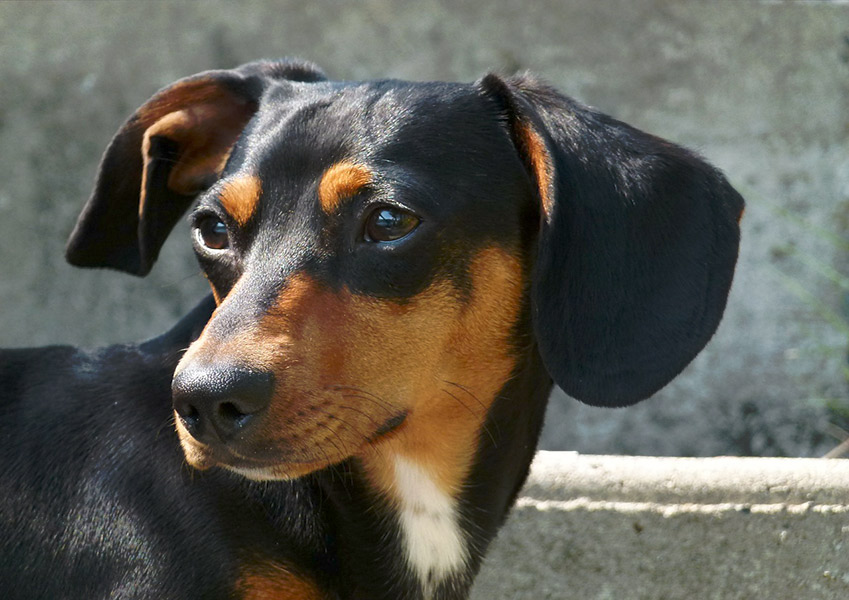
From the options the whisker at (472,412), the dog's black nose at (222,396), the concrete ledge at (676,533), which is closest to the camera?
the dog's black nose at (222,396)

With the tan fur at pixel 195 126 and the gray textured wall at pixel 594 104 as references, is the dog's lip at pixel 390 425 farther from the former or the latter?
the gray textured wall at pixel 594 104

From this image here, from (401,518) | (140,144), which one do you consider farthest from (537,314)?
A: (140,144)

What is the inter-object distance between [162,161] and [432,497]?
124 centimetres

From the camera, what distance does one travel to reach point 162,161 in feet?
10.4

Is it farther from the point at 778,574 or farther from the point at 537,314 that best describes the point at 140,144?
the point at 778,574

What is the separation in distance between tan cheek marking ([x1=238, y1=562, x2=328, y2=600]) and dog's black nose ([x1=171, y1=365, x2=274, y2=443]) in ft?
1.41

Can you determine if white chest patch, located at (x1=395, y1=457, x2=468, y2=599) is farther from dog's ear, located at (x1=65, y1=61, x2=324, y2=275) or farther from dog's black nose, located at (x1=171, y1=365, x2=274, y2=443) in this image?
dog's ear, located at (x1=65, y1=61, x2=324, y2=275)

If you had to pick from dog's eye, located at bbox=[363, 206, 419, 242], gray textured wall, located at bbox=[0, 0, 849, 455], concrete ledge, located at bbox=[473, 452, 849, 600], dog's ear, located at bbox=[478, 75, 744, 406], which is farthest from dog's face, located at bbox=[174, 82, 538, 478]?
gray textured wall, located at bbox=[0, 0, 849, 455]

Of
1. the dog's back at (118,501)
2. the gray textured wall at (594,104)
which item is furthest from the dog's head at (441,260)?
the gray textured wall at (594,104)

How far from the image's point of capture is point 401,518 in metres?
2.81

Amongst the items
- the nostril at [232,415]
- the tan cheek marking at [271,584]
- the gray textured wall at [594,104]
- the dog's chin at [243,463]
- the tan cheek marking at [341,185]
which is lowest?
the gray textured wall at [594,104]

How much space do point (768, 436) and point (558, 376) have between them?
384 centimetres

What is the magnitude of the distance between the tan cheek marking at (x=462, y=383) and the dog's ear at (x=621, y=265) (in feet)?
0.40

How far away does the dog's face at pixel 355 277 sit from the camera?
7.40 feet
